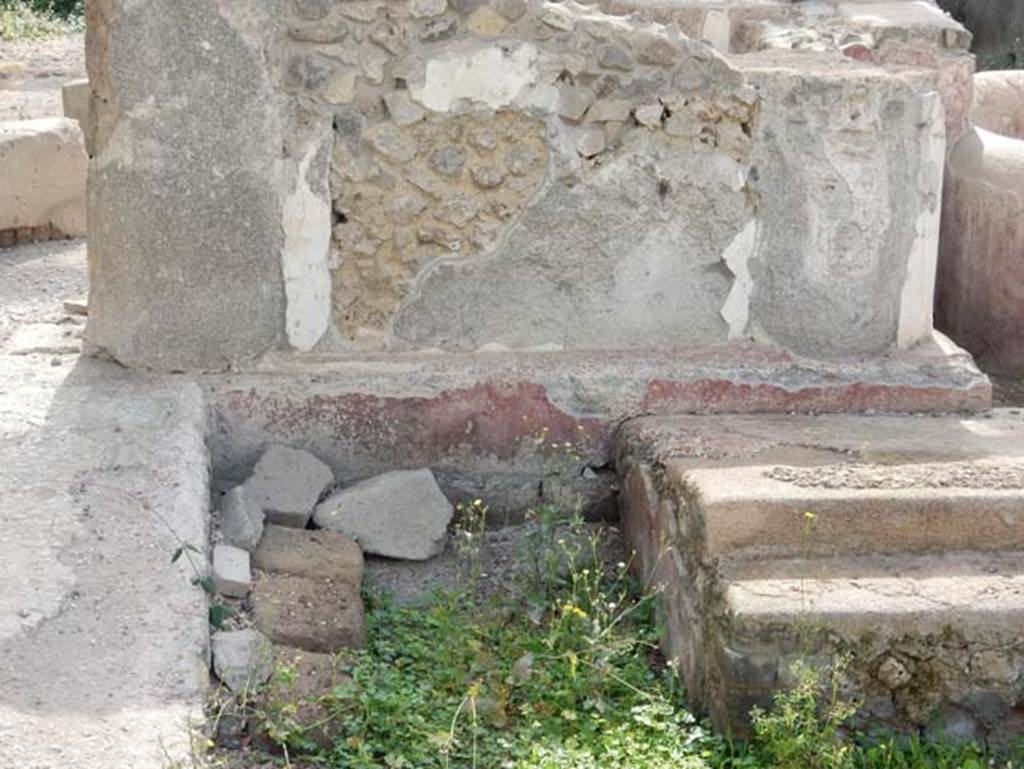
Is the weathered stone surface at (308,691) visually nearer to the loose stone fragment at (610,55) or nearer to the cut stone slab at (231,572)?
the cut stone slab at (231,572)

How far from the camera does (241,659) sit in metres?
3.83

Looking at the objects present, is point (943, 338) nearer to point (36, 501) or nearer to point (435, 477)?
point (435, 477)

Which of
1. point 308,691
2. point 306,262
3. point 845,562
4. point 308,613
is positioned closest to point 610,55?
point 306,262

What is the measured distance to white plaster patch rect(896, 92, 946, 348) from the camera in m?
5.09

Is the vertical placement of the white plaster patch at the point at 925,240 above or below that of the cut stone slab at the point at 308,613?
above

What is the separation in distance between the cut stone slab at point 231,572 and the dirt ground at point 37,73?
523 cm

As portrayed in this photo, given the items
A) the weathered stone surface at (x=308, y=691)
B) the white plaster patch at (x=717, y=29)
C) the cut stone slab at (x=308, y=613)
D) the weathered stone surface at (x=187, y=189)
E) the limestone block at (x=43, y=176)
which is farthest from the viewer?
the limestone block at (x=43, y=176)

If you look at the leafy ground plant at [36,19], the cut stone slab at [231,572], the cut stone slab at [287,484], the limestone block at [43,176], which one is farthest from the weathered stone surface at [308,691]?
the leafy ground plant at [36,19]

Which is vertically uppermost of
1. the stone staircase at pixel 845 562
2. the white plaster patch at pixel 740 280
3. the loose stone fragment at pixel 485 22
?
the loose stone fragment at pixel 485 22

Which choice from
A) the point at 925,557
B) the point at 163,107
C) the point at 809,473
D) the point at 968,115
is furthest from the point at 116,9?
the point at 968,115

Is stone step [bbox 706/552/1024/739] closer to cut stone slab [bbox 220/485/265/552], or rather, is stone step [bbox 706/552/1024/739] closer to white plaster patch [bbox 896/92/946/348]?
cut stone slab [bbox 220/485/265/552]

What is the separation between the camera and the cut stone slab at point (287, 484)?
4.75 m

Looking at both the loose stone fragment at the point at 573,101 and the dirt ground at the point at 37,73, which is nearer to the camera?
the loose stone fragment at the point at 573,101

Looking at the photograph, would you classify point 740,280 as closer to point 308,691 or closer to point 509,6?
point 509,6
